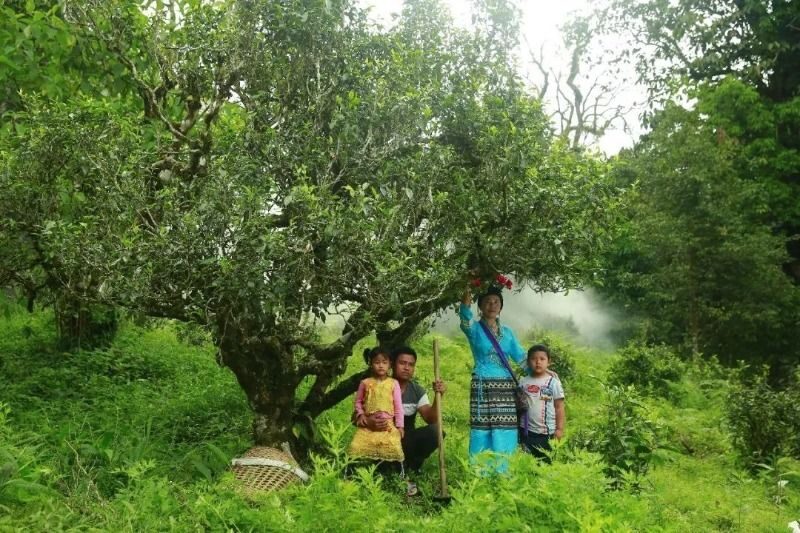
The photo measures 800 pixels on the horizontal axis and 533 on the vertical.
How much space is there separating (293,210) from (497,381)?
2630 millimetres

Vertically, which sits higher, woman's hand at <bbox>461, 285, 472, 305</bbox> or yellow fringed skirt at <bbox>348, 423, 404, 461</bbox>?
woman's hand at <bbox>461, 285, 472, 305</bbox>

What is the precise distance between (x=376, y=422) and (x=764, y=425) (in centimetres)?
622

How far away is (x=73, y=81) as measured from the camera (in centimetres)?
829

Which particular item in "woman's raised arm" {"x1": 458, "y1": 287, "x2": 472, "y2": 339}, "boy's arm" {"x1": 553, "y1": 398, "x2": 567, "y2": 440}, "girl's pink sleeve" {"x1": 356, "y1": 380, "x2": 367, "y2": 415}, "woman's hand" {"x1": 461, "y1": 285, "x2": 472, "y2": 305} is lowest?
"boy's arm" {"x1": 553, "y1": 398, "x2": 567, "y2": 440}

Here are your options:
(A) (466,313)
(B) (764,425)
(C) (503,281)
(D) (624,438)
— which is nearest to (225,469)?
(A) (466,313)

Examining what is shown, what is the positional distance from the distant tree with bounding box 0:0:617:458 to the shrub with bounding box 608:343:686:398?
8.56m

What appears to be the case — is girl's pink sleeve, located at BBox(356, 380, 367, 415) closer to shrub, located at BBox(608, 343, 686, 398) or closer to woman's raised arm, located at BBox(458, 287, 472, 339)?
woman's raised arm, located at BBox(458, 287, 472, 339)

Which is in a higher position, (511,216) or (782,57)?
(782,57)

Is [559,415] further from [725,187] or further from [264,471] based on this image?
[725,187]

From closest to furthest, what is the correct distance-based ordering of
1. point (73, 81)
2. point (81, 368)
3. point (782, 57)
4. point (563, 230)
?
point (563, 230) → point (73, 81) → point (81, 368) → point (782, 57)

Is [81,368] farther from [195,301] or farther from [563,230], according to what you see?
[563,230]

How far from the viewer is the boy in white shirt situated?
732 cm

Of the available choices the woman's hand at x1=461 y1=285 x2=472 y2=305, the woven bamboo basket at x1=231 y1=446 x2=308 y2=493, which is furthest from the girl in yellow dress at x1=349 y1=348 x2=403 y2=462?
the woman's hand at x1=461 y1=285 x2=472 y2=305

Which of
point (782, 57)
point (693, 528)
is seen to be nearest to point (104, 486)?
point (693, 528)
